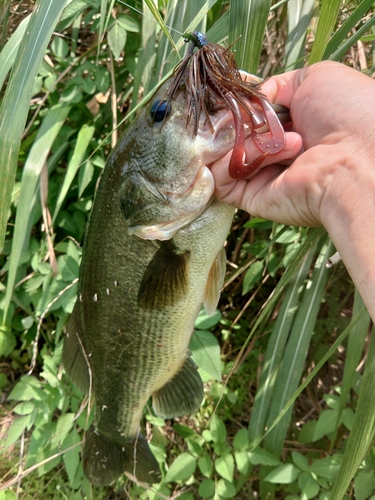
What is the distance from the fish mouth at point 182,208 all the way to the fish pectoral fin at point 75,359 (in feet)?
1.91

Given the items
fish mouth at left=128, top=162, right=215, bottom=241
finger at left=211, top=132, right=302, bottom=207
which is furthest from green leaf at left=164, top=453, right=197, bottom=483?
finger at left=211, top=132, right=302, bottom=207

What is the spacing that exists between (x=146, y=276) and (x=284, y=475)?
37.5 inches

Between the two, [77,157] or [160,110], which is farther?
[77,157]

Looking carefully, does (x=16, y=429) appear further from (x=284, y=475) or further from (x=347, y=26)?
(x=347, y=26)

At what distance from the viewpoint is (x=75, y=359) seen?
174 centimetres

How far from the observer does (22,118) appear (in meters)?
1.09

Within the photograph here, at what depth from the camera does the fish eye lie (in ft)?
3.79

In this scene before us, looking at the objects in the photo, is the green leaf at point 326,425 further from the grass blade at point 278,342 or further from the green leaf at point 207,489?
the green leaf at point 207,489

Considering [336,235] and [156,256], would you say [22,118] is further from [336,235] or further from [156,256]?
[336,235]

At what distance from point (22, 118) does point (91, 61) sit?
1.22 meters

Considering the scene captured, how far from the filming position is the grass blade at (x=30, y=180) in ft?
5.68

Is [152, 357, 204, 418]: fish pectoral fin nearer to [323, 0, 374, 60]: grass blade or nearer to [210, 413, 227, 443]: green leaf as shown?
[210, 413, 227, 443]: green leaf

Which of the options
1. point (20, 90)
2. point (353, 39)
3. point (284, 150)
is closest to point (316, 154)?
point (284, 150)

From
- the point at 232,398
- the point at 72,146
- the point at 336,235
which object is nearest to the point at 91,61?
the point at 72,146
